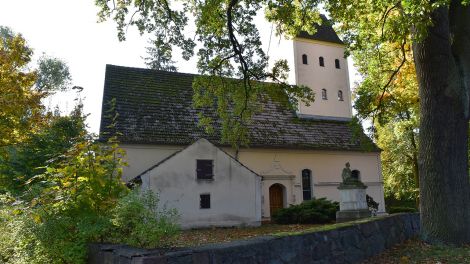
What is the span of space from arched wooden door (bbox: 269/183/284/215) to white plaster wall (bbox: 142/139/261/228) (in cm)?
403

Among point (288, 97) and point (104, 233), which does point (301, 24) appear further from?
point (104, 233)

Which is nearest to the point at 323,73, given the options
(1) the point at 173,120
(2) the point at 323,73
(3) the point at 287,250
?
(2) the point at 323,73

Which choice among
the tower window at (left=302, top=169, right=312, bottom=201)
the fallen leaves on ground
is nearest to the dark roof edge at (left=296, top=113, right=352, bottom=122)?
the tower window at (left=302, top=169, right=312, bottom=201)

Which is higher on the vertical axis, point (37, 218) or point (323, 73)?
point (323, 73)

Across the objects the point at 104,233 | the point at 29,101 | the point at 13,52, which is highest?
the point at 13,52

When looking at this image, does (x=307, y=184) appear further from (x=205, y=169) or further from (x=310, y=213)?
(x=205, y=169)

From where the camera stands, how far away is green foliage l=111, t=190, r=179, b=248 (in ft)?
18.8

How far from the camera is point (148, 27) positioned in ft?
44.2

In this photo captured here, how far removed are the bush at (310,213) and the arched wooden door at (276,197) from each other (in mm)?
3857

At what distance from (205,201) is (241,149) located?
17.3 feet

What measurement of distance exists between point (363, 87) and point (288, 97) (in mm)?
3870

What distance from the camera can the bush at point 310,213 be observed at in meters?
19.2

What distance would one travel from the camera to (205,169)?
20484mm

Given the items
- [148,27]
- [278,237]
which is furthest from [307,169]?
[278,237]
